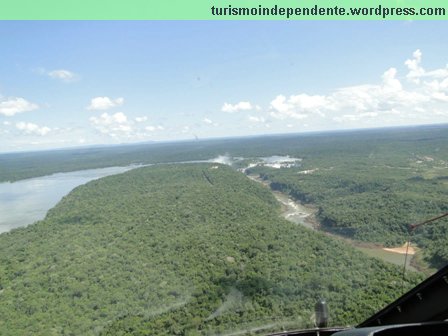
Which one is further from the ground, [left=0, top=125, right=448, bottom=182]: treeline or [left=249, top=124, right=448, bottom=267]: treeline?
[left=0, top=125, right=448, bottom=182]: treeline

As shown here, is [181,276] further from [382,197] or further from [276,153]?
[276,153]

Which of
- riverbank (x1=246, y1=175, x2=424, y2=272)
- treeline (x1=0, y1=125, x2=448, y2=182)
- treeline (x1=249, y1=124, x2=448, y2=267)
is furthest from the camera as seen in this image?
treeline (x1=0, y1=125, x2=448, y2=182)

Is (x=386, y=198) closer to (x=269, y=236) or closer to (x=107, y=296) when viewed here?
(x=269, y=236)

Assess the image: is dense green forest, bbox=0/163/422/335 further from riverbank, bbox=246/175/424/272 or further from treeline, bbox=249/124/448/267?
treeline, bbox=249/124/448/267

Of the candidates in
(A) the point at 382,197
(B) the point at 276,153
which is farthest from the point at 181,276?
(B) the point at 276,153

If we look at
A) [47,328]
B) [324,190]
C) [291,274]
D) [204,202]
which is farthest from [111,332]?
[324,190]

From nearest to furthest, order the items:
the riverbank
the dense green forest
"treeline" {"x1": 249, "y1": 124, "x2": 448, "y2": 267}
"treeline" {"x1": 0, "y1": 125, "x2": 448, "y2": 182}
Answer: the dense green forest → the riverbank → "treeline" {"x1": 249, "y1": 124, "x2": 448, "y2": 267} → "treeline" {"x1": 0, "y1": 125, "x2": 448, "y2": 182}

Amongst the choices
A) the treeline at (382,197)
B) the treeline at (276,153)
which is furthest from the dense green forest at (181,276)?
the treeline at (276,153)

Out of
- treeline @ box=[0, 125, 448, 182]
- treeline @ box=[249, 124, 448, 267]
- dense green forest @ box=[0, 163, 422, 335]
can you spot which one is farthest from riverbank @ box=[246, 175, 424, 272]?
treeline @ box=[0, 125, 448, 182]
